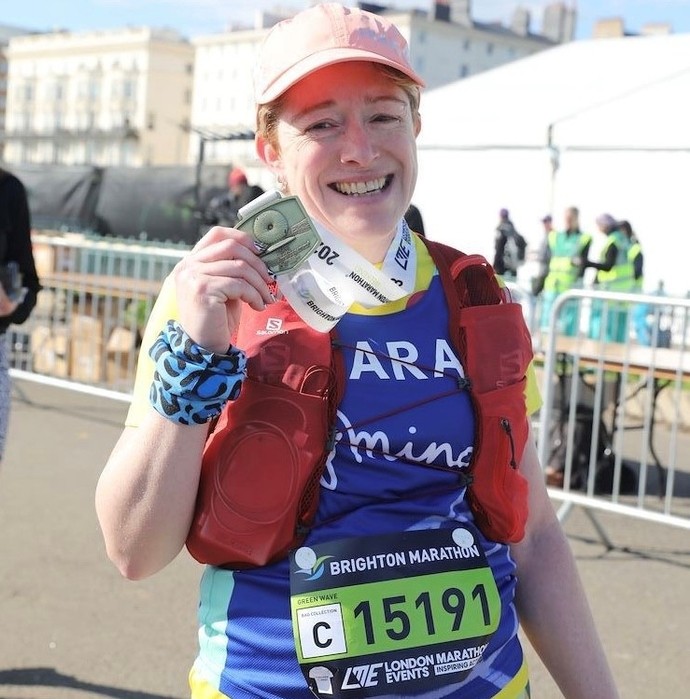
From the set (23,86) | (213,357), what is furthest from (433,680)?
(23,86)

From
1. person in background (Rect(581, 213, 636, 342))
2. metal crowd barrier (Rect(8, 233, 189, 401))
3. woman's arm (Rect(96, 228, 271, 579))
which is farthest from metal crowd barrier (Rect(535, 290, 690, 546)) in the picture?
woman's arm (Rect(96, 228, 271, 579))

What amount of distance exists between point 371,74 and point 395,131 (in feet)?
0.30

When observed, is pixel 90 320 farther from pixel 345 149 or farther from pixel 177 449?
pixel 177 449

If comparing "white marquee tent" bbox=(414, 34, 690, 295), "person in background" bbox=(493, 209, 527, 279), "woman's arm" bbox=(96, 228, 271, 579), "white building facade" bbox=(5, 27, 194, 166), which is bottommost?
"woman's arm" bbox=(96, 228, 271, 579)

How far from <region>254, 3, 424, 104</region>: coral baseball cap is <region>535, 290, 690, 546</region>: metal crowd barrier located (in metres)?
4.58

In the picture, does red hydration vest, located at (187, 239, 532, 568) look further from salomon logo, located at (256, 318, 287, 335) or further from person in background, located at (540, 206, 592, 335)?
person in background, located at (540, 206, 592, 335)

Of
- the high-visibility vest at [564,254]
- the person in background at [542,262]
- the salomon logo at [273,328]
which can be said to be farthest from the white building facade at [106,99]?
the salomon logo at [273,328]

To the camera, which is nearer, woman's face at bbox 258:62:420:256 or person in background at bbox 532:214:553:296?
woman's face at bbox 258:62:420:256

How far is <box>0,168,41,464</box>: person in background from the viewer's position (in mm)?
3328

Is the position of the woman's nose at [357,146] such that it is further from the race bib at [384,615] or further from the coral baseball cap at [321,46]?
the race bib at [384,615]

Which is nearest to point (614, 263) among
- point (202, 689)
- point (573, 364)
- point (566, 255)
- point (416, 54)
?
point (566, 255)

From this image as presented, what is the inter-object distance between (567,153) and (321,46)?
1577cm

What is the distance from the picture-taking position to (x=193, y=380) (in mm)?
1385

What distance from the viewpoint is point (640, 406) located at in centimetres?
1030
